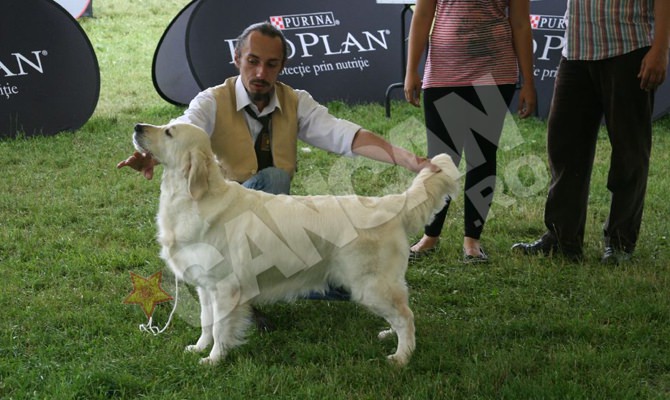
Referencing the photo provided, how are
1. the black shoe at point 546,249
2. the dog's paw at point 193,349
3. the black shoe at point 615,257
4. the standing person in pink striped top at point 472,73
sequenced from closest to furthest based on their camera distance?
the dog's paw at point 193,349, the standing person in pink striped top at point 472,73, the black shoe at point 615,257, the black shoe at point 546,249

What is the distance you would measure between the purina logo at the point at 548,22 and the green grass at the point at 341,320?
221 cm

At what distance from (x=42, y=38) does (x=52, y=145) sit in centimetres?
103

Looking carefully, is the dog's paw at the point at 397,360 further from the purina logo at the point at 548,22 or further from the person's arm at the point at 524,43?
the purina logo at the point at 548,22

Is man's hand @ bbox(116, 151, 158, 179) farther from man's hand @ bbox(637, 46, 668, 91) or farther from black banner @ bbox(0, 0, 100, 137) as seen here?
black banner @ bbox(0, 0, 100, 137)

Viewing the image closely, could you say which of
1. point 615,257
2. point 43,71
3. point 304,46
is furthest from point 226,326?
point 304,46

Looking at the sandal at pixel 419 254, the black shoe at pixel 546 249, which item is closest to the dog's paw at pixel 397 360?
the sandal at pixel 419 254

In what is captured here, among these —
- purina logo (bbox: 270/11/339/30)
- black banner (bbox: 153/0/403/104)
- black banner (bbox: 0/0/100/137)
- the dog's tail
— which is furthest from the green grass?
purina logo (bbox: 270/11/339/30)

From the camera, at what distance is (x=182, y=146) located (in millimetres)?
2996

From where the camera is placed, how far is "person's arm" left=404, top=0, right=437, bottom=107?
4.11 m

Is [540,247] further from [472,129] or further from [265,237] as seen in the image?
[265,237]

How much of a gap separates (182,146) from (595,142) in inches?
91.7

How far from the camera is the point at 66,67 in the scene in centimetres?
707

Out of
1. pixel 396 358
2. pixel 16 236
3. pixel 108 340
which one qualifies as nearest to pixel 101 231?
pixel 16 236

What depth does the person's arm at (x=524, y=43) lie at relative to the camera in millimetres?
4023
